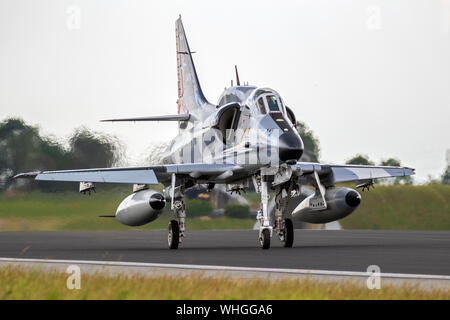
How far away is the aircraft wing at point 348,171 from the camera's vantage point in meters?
24.5

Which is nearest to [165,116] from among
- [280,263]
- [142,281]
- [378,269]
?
[280,263]

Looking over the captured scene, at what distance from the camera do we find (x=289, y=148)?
21.4 m

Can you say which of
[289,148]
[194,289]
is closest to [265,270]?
[194,289]

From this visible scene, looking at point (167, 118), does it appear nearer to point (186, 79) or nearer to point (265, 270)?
point (186, 79)

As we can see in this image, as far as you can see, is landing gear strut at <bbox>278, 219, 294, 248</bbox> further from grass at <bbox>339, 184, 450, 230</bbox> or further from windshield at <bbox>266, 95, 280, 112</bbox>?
grass at <bbox>339, 184, 450, 230</bbox>

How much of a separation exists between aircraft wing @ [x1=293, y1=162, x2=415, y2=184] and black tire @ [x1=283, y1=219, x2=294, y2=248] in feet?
5.01

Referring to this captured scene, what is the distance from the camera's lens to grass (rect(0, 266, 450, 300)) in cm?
1057

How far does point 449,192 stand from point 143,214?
25.3 m

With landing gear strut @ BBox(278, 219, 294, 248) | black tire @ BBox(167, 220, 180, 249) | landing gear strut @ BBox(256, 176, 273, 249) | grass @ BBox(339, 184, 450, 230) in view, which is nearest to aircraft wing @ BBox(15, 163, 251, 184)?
black tire @ BBox(167, 220, 180, 249)

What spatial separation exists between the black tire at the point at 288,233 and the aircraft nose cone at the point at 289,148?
303 cm

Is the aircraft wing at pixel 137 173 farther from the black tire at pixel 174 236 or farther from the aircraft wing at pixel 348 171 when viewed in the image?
the aircraft wing at pixel 348 171

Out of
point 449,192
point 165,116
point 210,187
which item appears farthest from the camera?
point 449,192

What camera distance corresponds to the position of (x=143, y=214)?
23469 mm
